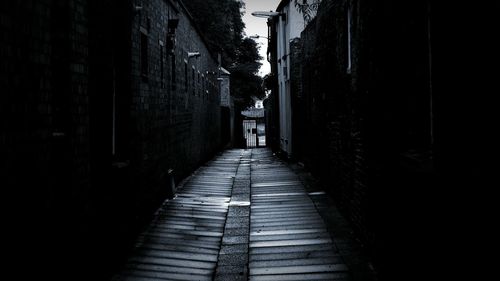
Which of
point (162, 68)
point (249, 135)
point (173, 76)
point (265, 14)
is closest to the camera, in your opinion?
point (162, 68)

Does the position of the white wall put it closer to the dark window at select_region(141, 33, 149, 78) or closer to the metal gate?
the dark window at select_region(141, 33, 149, 78)

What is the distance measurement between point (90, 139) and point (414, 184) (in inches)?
133

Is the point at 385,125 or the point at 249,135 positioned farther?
the point at 249,135

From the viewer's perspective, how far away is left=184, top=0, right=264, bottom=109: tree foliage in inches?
1435

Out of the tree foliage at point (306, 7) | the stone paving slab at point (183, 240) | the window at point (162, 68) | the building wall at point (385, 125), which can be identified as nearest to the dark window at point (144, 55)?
the window at point (162, 68)

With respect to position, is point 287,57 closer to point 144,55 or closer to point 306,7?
point 306,7

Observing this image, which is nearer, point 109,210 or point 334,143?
point 109,210

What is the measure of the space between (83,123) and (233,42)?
35.9 meters

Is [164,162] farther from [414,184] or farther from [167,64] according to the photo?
[414,184]

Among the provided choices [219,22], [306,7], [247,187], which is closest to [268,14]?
[306,7]

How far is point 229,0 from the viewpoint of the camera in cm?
3853

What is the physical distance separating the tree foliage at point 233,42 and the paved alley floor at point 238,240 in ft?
85.6

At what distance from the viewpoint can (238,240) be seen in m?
7.01

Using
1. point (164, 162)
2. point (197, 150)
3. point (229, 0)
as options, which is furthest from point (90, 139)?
point (229, 0)
